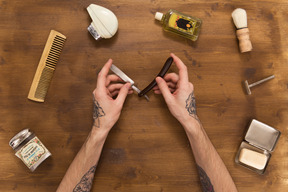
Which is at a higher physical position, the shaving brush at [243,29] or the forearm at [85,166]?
the shaving brush at [243,29]

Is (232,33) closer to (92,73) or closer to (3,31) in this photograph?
(92,73)

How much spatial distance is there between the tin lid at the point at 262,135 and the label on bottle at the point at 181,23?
1.75 feet

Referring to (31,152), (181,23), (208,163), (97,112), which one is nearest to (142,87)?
(97,112)

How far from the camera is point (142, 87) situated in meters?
0.95

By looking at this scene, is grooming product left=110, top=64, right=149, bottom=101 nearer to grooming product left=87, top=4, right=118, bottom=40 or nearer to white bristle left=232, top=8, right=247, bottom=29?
grooming product left=87, top=4, right=118, bottom=40

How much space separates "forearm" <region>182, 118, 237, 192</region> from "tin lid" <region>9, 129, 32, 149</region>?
72cm

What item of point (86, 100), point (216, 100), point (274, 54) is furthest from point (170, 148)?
point (274, 54)

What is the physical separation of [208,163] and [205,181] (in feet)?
0.30

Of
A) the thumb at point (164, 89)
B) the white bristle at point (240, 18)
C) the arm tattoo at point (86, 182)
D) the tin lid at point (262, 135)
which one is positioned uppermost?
the white bristle at point (240, 18)

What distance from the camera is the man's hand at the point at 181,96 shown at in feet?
2.81

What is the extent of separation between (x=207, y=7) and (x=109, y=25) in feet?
1.61

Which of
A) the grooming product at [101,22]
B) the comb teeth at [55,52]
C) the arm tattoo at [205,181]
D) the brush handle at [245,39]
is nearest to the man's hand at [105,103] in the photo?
the grooming product at [101,22]

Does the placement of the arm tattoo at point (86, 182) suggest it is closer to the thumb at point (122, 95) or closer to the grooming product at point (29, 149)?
the grooming product at point (29, 149)

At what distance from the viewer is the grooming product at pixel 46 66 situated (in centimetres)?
91
